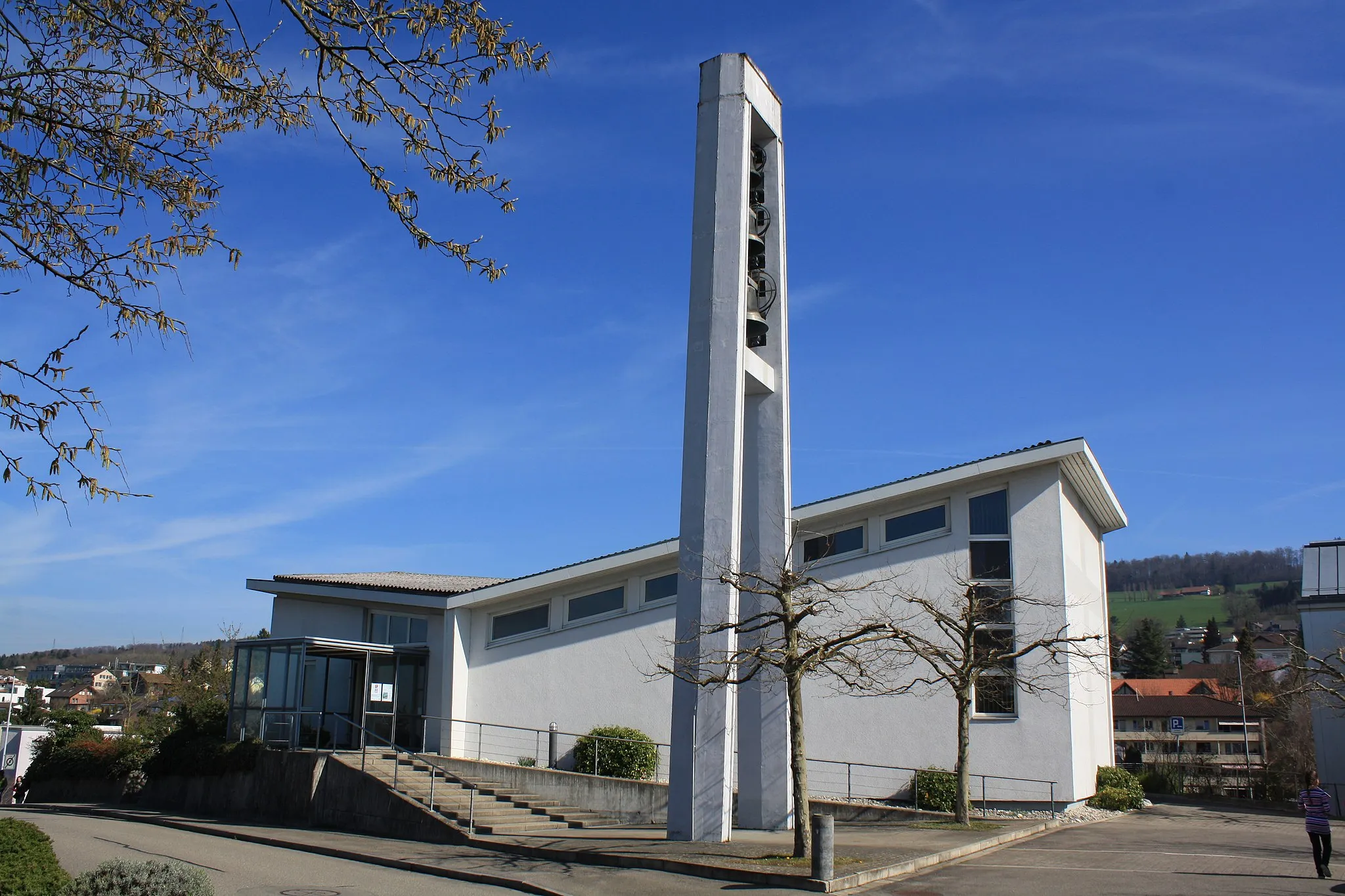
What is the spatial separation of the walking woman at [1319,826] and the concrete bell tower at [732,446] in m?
7.09

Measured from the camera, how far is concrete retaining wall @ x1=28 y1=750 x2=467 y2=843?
17547 millimetres

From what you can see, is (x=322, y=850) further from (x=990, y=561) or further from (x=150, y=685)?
(x=150, y=685)

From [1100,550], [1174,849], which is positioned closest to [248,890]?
[1174,849]

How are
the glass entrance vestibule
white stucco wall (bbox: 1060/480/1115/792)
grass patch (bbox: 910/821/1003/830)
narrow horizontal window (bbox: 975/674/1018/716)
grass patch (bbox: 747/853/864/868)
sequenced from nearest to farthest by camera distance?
grass patch (bbox: 747/853/864/868)
grass patch (bbox: 910/821/1003/830)
narrow horizontal window (bbox: 975/674/1018/716)
white stucco wall (bbox: 1060/480/1115/792)
the glass entrance vestibule

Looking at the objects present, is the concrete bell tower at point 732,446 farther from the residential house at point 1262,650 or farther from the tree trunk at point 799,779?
the residential house at point 1262,650

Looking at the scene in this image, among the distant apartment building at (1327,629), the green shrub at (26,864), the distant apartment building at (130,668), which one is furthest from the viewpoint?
the distant apartment building at (130,668)

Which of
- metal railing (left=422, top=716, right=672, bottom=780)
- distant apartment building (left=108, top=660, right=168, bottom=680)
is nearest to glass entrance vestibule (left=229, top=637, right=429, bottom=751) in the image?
metal railing (left=422, top=716, right=672, bottom=780)

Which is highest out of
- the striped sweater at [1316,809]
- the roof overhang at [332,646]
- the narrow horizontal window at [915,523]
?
the narrow horizontal window at [915,523]

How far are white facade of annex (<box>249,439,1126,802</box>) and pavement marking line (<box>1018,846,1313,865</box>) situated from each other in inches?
195

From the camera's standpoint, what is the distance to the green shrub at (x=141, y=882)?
8.23 meters

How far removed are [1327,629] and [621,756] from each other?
63.5 feet

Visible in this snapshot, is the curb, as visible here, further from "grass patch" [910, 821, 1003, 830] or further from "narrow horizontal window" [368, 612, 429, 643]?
"grass patch" [910, 821, 1003, 830]

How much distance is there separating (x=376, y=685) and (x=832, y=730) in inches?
401

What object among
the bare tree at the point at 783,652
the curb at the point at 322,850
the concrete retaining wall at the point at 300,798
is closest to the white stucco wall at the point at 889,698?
the bare tree at the point at 783,652
